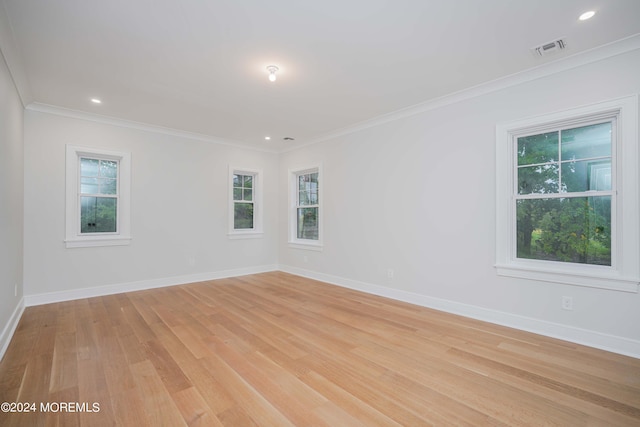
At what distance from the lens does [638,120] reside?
2555 mm

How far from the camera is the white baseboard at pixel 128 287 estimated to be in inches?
159

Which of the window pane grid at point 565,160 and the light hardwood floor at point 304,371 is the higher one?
the window pane grid at point 565,160

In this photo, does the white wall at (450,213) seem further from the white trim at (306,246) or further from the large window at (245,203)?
Answer: the large window at (245,203)

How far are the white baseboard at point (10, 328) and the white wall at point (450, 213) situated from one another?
4.05 meters

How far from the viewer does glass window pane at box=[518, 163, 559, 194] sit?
3.09m

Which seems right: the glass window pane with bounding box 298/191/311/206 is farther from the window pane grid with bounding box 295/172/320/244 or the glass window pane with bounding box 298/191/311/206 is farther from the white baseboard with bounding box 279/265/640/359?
the white baseboard with bounding box 279/265/640/359

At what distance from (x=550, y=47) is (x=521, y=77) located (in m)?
0.49

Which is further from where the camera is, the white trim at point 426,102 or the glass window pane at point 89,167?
the glass window pane at point 89,167

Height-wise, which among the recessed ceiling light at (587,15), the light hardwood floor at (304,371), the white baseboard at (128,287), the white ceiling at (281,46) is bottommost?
the light hardwood floor at (304,371)

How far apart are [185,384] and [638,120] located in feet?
13.9

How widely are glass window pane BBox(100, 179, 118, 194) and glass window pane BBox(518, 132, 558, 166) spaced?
18.6 ft

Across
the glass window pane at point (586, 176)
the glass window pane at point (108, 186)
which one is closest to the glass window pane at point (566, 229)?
the glass window pane at point (586, 176)

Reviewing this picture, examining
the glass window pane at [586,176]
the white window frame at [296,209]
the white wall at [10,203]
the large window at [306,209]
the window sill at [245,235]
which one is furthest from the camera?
the window sill at [245,235]

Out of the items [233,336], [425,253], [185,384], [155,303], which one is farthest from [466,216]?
[155,303]
